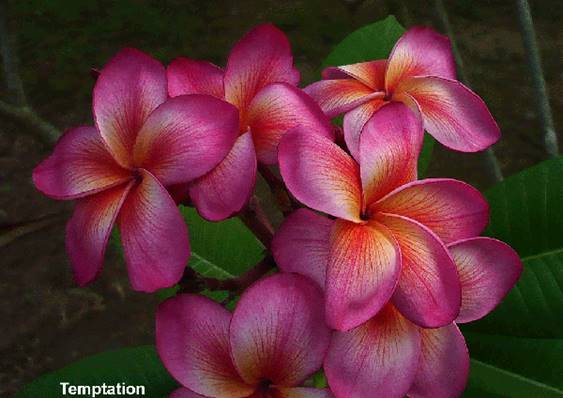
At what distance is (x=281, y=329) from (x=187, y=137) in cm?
16

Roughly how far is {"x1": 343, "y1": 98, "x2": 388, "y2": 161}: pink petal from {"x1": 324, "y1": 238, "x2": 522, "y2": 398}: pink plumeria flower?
0.11 metres

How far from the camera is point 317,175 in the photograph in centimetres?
51

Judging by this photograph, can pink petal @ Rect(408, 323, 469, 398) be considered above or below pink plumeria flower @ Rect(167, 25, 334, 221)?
below

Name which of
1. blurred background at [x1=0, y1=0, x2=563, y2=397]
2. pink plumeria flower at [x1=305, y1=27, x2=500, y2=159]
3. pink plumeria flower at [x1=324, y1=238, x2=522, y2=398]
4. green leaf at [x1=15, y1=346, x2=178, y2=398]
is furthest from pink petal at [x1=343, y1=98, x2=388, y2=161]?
blurred background at [x1=0, y1=0, x2=563, y2=397]

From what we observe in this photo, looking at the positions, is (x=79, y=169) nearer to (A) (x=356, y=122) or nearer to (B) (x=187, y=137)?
(B) (x=187, y=137)

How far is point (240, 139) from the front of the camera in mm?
553

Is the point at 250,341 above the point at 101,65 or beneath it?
above

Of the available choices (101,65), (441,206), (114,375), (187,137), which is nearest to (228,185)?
(187,137)

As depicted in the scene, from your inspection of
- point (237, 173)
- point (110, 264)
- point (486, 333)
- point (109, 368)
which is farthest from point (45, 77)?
point (237, 173)

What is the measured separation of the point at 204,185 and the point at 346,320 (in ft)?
0.47

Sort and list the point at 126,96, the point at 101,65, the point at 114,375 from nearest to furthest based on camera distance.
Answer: the point at 126,96, the point at 114,375, the point at 101,65

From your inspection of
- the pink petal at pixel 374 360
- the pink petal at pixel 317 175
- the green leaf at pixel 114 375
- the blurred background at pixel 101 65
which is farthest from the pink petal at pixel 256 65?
the blurred background at pixel 101 65

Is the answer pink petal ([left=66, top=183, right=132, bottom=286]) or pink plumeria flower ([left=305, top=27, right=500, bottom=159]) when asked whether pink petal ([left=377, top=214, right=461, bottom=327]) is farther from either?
pink petal ([left=66, top=183, right=132, bottom=286])

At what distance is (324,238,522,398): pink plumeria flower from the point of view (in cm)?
52
